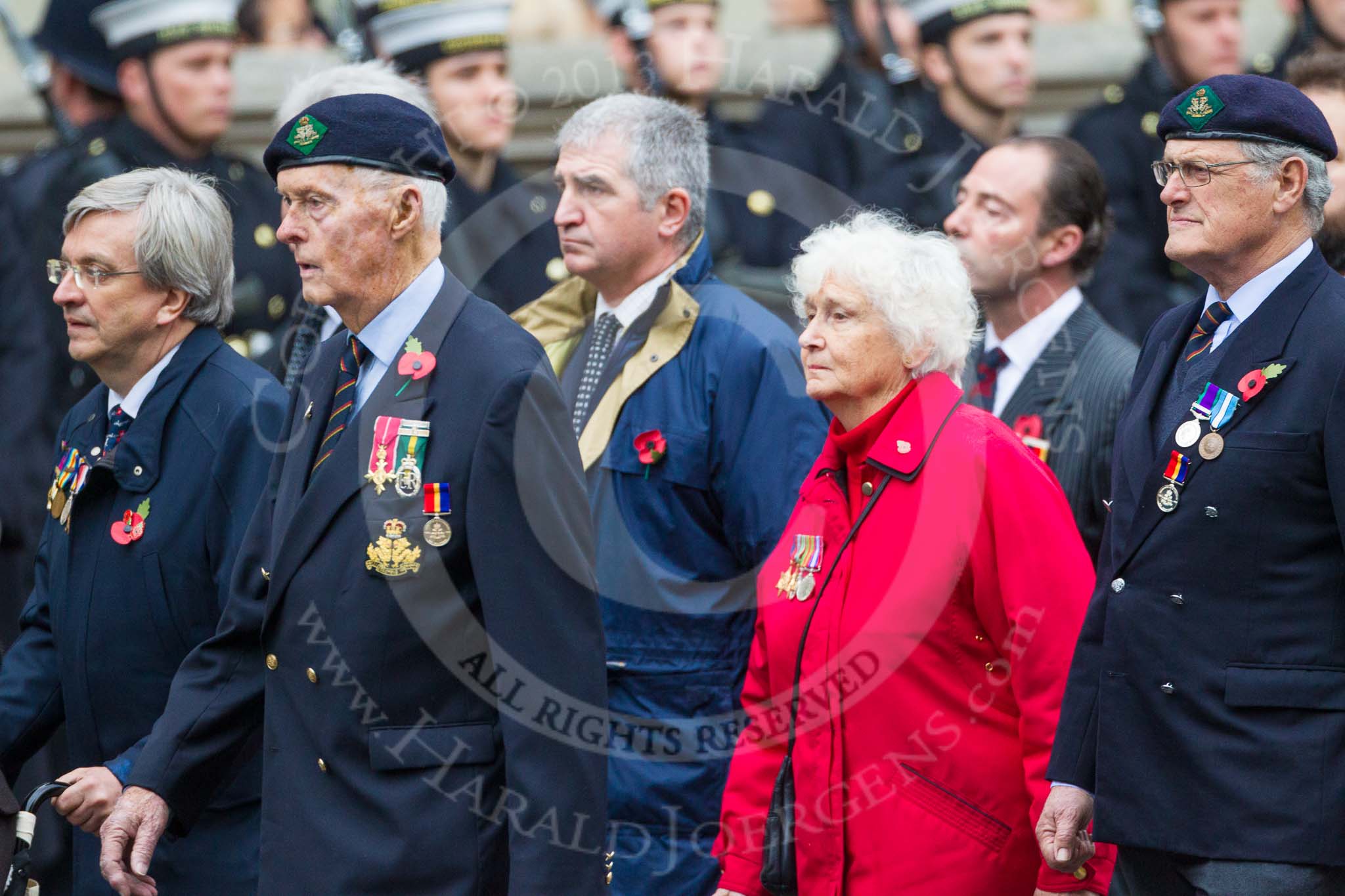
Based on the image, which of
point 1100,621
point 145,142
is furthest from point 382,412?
point 145,142

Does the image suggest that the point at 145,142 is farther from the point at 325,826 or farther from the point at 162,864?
the point at 325,826

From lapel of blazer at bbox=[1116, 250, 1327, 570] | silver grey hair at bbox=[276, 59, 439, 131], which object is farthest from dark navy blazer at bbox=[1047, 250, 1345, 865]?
silver grey hair at bbox=[276, 59, 439, 131]

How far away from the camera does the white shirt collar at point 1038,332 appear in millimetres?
5633

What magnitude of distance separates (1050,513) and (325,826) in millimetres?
1635

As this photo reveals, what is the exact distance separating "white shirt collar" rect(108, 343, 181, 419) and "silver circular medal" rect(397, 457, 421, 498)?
48.0 inches

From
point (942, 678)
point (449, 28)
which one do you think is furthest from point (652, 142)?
point (449, 28)

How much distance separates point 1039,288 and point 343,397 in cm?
245

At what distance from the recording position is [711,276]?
5.44 metres

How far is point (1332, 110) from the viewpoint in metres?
5.15

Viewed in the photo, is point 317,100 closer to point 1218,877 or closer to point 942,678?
point 942,678

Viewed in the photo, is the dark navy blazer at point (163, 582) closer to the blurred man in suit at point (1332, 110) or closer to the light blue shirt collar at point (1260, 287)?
the light blue shirt collar at point (1260, 287)

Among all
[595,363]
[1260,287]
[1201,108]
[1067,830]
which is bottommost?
[1067,830]

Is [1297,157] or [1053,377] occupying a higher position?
[1297,157]

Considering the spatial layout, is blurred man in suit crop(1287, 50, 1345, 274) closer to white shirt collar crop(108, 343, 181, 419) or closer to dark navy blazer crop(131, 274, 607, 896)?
dark navy blazer crop(131, 274, 607, 896)
